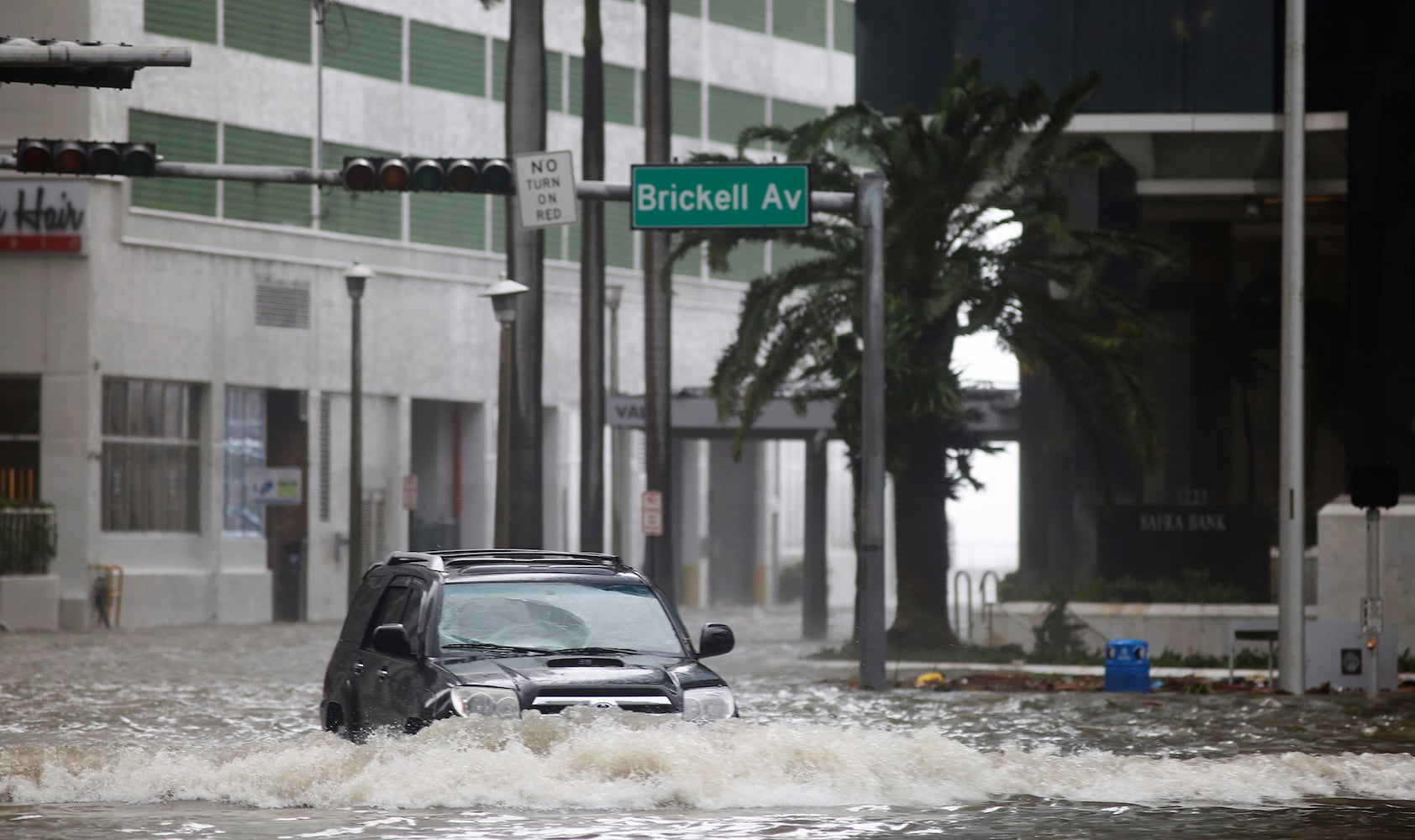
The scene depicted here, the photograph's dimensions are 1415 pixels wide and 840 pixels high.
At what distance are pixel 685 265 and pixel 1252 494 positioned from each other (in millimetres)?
25816

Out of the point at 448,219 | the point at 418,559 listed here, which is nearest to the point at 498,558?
the point at 418,559

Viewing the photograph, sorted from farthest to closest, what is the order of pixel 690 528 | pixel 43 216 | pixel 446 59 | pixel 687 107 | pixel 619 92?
pixel 690 528
pixel 687 107
pixel 619 92
pixel 446 59
pixel 43 216

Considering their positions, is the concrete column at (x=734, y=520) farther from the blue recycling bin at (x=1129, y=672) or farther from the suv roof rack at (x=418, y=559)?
the suv roof rack at (x=418, y=559)

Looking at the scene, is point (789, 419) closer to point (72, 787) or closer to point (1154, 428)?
point (1154, 428)

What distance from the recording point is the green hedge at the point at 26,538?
4353 centimetres

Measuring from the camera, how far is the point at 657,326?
39531 mm

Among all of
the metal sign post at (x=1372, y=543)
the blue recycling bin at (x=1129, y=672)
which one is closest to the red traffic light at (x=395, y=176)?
the blue recycling bin at (x=1129, y=672)

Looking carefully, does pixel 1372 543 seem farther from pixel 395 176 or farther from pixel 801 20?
pixel 801 20

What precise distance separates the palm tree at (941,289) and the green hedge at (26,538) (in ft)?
54.8

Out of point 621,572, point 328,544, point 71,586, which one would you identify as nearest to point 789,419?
point 328,544

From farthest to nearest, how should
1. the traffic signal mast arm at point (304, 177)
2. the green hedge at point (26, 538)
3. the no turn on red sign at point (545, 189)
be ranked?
1. the green hedge at point (26, 538)
2. the no turn on red sign at point (545, 189)
3. the traffic signal mast arm at point (304, 177)

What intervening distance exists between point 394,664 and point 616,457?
45.5 m

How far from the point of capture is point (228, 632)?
43.7 m

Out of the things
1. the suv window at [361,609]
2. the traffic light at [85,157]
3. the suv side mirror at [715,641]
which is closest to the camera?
the suv side mirror at [715,641]
